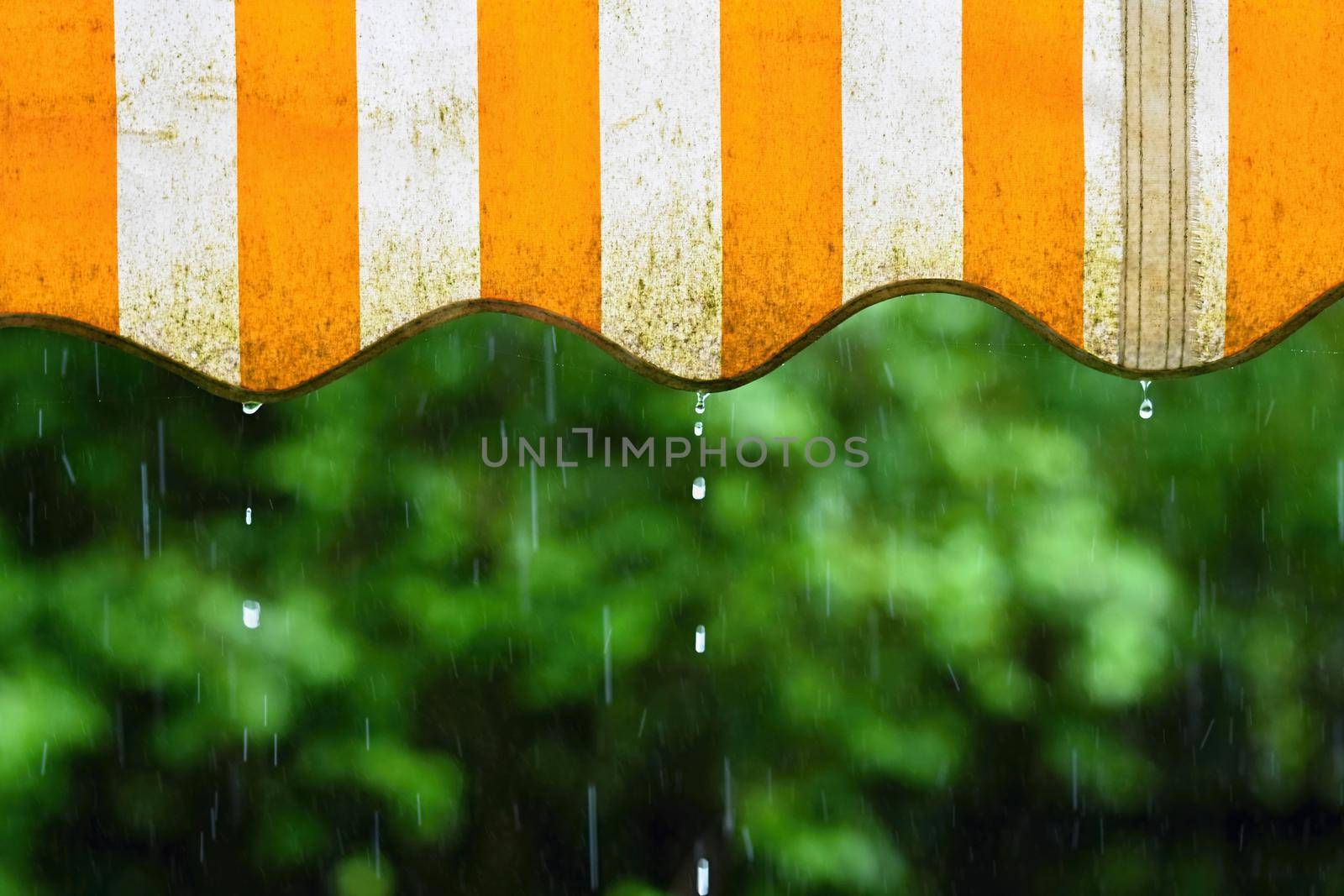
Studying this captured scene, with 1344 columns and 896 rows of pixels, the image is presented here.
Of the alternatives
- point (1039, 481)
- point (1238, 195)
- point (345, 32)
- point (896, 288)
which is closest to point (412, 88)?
point (345, 32)

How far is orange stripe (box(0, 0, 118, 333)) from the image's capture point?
112 cm

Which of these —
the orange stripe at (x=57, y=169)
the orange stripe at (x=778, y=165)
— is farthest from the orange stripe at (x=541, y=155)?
the orange stripe at (x=57, y=169)

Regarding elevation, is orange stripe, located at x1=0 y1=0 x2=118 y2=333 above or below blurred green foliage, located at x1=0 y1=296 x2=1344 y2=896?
above

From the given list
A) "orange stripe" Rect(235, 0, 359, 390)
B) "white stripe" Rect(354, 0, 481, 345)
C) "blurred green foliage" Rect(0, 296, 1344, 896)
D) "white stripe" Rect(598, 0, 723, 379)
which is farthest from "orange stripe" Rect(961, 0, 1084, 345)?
"blurred green foliage" Rect(0, 296, 1344, 896)

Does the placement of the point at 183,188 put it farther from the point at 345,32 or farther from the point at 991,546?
the point at 991,546

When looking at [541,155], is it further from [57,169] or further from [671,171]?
[57,169]

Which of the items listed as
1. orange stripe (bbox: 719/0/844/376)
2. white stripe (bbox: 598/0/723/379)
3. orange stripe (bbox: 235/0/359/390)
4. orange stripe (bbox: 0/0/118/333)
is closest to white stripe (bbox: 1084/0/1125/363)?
orange stripe (bbox: 719/0/844/376)

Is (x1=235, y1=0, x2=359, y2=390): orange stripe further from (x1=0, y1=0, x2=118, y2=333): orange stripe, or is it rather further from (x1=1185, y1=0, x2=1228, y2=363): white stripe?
(x1=1185, y1=0, x2=1228, y2=363): white stripe

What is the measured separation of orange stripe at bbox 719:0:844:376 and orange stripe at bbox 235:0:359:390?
1.08ft

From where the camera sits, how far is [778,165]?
45.1 inches

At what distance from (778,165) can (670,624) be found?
2796 mm

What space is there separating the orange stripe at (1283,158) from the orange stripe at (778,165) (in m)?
0.35

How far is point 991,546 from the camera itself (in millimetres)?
3570

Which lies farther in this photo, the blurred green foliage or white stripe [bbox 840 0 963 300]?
the blurred green foliage
